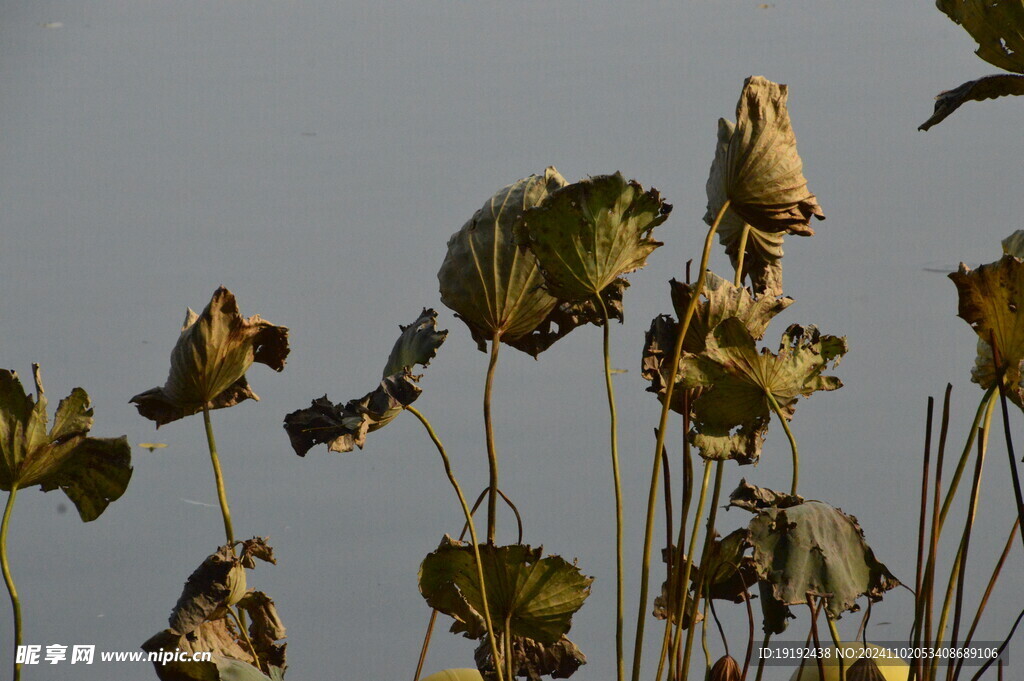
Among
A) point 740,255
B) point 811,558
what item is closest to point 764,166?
point 740,255

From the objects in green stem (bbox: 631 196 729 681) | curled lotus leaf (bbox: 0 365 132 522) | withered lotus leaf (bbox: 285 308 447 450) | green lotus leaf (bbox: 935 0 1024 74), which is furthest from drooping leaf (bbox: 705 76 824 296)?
curled lotus leaf (bbox: 0 365 132 522)

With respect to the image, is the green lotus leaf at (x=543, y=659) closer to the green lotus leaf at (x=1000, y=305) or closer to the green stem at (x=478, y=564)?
the green stem at (x=478, y=564)

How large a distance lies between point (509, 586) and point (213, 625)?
0.71 feet

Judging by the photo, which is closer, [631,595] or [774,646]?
[774,646]

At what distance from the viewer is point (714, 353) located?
68 cm

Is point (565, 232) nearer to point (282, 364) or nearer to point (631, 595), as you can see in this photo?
point (282, 364)

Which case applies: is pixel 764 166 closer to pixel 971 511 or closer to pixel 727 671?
pixel 971 511

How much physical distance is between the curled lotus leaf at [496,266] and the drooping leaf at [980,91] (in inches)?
9.7

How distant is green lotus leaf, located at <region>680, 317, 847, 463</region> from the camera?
68 cm

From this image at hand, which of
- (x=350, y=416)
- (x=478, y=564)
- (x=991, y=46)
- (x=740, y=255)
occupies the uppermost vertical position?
(x=991, y=46)

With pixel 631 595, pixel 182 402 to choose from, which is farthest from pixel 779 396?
pixel 631 595

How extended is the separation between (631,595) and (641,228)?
2.57 feet

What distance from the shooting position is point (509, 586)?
72cm

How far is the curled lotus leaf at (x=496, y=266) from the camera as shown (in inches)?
28.5
